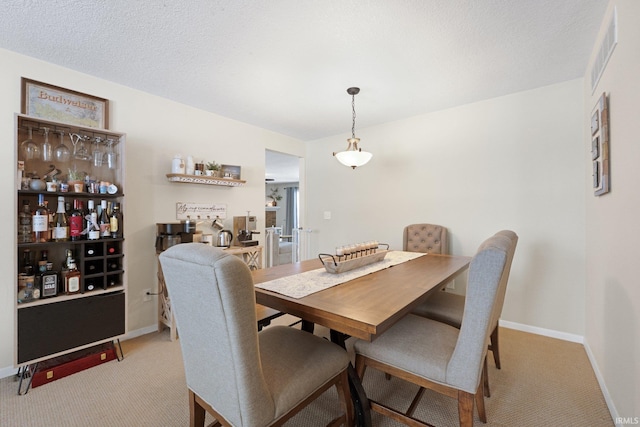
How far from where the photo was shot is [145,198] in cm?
275

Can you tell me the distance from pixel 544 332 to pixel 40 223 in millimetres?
4327

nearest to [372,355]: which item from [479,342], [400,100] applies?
[479,342]

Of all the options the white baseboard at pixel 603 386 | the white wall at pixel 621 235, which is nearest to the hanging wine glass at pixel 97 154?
the white wall at pixel 621 235

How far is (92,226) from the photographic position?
211cm

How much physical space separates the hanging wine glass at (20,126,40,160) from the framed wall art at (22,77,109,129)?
24 cm

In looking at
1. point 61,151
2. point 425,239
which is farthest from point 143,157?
point 425,239

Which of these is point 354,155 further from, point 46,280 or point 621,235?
point 46,280

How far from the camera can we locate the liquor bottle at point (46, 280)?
1944mm

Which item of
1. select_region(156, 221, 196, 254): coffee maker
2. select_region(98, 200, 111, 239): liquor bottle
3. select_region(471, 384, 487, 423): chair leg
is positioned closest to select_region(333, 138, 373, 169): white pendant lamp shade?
select_region(156, 221, 196, 254): coffee maker

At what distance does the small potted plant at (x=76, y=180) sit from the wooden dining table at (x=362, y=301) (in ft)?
5.04

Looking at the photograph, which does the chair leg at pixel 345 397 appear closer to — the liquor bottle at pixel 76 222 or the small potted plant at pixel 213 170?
the liquor bottle at pixel 76 222

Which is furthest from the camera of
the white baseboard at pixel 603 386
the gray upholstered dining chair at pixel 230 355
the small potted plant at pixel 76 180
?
the small potted plant at pixel 76 180

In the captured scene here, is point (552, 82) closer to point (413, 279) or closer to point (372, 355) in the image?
point (413, 279)

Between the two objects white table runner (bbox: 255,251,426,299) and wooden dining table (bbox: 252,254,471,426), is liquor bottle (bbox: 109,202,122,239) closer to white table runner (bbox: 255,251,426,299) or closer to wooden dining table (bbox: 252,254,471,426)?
wooden dining table (bbox: 252,254,471,426)
